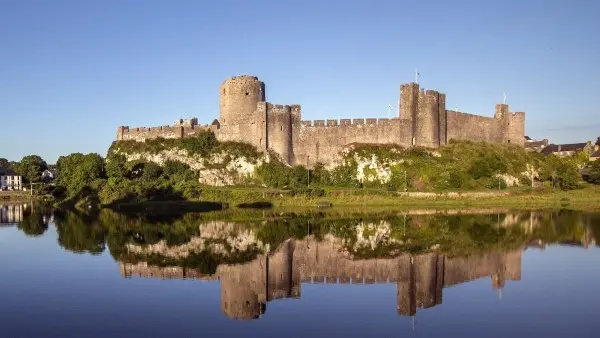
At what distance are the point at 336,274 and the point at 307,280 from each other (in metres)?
0.93

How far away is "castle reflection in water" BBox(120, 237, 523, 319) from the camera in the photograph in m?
12.2

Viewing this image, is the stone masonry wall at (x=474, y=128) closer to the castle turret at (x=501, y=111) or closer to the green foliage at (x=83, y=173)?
the castle turret at (x=501, y=111)

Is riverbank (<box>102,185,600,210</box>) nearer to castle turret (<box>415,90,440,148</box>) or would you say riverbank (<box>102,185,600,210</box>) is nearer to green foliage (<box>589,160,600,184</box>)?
green foliage (<box>589,160,600,184</box>)

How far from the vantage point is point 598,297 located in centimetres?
1184

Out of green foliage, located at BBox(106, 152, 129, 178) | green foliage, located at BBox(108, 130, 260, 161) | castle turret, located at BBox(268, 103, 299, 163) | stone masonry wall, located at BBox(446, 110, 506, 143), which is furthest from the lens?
stone masonry wall, located at BBox(446, 110, 506, 143)

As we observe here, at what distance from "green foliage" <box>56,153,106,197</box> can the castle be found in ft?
30.4

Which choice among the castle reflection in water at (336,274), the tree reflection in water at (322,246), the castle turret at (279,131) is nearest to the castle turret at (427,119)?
the castle turret at (279,131)

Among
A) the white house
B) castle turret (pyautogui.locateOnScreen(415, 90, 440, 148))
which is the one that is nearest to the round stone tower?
castle turret (pyautogui.locateOnScreen(415, 90, 440, 148))

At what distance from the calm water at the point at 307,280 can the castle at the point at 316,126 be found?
1533 cm

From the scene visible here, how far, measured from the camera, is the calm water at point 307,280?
9.98 meters

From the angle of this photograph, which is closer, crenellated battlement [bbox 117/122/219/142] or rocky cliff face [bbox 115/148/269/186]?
rocky cliff face [bbox 115/148/269/186]

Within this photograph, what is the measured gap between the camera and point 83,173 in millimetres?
43844

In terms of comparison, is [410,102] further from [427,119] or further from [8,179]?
[8,179]

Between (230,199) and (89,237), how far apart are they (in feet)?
46.5
